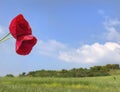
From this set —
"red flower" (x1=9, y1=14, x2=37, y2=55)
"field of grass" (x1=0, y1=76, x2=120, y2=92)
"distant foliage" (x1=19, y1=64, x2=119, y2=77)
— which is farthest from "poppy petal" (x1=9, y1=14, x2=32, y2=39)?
"distant foliage" (x1=19, y1=64, x2=119, y2=77)

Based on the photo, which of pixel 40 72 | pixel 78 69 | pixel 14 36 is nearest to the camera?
pixel 14 36

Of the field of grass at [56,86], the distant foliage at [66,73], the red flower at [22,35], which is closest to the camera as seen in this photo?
the red flower at [22,35]

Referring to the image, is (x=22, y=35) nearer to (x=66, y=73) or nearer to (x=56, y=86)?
(x=56, y=86)

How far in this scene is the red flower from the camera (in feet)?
6.59

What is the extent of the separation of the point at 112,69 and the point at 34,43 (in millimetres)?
52200

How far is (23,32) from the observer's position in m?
2.06

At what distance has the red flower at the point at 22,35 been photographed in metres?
2.01

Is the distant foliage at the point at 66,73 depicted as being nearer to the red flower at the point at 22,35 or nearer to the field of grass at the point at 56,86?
the field of grass at the point at 56,86

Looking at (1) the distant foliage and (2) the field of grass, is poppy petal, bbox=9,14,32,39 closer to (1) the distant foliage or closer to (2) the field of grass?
(2) the field of grass

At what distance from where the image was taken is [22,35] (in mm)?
2045

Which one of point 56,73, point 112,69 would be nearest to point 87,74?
point 56,73

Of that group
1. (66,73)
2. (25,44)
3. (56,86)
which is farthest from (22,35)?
(66,73)

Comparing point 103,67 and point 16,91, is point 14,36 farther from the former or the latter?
point 103,67

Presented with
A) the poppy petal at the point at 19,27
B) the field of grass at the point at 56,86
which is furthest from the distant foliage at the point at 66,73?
the poppy petal at the point at 19,27
